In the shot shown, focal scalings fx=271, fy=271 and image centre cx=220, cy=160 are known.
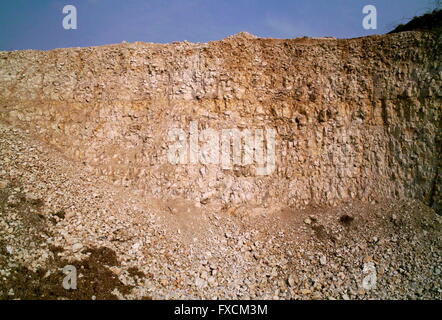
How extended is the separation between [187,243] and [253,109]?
739 cm

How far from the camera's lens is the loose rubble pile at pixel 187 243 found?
28.5 feet

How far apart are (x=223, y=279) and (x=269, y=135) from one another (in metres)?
7.30

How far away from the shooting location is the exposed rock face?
12.5m

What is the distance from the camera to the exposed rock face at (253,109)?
12492 millimetres

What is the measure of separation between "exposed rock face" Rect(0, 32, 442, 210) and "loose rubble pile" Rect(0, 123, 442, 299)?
3.15ft

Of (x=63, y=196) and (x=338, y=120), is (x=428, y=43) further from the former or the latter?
(x=63, y=196)

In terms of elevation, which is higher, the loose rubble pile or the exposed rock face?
the exposed rock face

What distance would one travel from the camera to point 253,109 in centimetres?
1407

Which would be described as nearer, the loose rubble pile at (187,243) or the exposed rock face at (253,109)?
the loose rubble pile at (187,243)

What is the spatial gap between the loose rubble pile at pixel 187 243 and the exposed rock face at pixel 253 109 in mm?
961

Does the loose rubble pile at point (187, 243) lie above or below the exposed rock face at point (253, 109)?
below

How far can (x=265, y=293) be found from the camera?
935 cm
